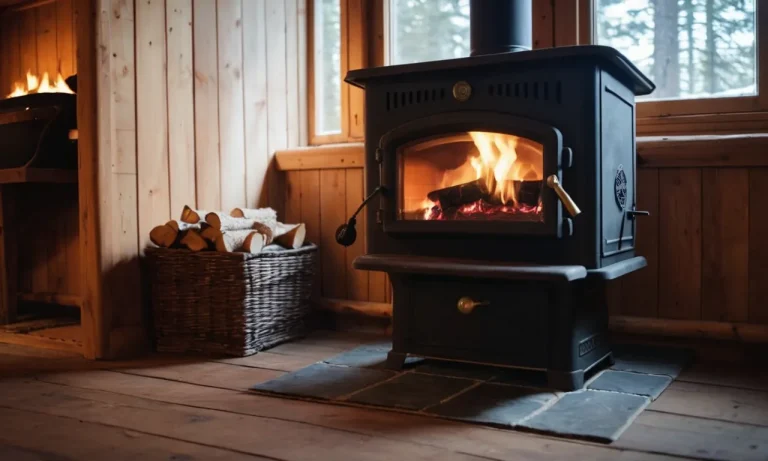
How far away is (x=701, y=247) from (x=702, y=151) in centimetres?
30

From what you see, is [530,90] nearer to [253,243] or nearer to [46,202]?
[253,243]

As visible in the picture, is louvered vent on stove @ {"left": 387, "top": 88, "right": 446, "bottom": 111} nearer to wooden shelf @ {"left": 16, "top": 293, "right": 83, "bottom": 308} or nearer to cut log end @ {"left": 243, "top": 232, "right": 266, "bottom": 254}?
cut log end @ {"left": 243, "top": 232, "right": 266, "bottom": 254}

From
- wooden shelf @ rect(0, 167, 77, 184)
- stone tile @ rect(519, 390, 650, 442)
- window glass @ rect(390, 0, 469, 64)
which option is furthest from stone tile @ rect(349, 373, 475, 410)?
wooden shelf @ rect(0, 167, 77, 184)

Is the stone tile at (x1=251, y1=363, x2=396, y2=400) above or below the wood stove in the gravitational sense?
below

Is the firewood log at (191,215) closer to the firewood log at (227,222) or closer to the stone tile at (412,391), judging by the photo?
the firewood log at (227,222)

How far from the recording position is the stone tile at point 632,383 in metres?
1.91

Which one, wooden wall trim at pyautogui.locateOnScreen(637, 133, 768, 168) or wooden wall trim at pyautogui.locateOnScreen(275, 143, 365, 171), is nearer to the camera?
wooden wall trim at pyautogui.locateOnScreen(637, 133, 768, 168)

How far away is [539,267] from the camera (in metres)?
1.87

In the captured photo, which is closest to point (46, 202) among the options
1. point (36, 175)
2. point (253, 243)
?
point (36, 175)

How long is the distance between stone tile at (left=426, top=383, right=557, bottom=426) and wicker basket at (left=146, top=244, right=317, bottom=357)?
2.71ft

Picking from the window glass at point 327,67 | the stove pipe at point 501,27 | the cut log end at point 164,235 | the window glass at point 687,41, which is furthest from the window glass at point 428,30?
the cut log end at point 164,235

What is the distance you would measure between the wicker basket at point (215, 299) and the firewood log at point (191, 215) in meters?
0.14

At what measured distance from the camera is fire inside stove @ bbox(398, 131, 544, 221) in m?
2.01

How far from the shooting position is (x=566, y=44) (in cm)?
253
